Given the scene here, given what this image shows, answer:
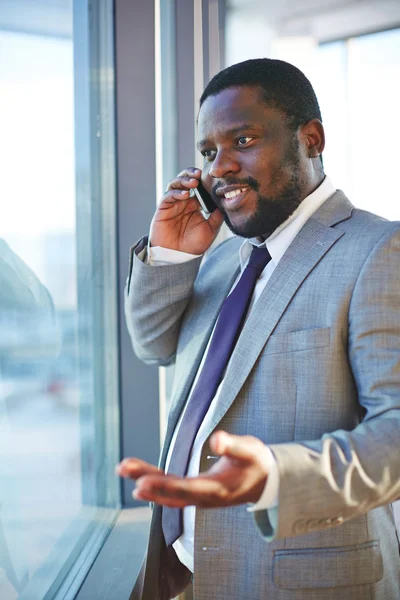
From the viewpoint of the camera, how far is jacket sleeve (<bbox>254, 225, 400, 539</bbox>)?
755 millimetres

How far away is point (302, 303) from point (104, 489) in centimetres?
145

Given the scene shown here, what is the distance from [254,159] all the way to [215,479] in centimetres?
75

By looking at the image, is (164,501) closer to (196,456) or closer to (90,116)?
(196,456)

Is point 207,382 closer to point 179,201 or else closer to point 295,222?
point 295,222

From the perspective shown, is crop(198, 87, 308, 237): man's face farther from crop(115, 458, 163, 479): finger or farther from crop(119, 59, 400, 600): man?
crop(115, 458, 163, 479): finger

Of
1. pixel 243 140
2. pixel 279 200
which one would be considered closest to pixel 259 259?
pixel 279 200

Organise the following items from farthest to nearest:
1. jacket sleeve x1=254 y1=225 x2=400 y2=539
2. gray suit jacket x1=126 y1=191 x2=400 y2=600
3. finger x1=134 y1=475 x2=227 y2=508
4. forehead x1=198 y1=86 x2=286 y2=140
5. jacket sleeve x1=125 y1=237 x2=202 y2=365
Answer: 1. jacket sleeve x1=125 y1=237 x2=202 y2=365
2. forehead x1=198 y1=86 x2=286 y2=140
3. gray suit jacket x1=126 y1=191 x2=400 y2=600
4. jacket sleeve x1=254 y1=225 x2=400 y2=539
5. finger x1=134 y1=475 x2=227 y2=508

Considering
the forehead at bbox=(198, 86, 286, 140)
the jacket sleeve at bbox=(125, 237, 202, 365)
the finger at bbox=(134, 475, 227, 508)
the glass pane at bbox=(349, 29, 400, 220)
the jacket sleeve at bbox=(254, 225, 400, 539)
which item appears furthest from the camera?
the glass pane at bbox=(349, 29, 400, 220)

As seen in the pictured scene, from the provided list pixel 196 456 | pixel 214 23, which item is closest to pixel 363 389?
pixel 196 456

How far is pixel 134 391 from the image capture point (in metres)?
2.31

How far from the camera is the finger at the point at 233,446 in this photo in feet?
2.12

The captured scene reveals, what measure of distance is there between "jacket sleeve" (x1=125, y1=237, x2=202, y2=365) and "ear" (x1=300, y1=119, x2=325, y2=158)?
0.39m

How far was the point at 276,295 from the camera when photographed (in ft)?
3.67

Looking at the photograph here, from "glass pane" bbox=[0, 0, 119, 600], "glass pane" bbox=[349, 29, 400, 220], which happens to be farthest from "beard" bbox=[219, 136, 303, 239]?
"glass pane" bbox=[349, 29, 400, 220]
